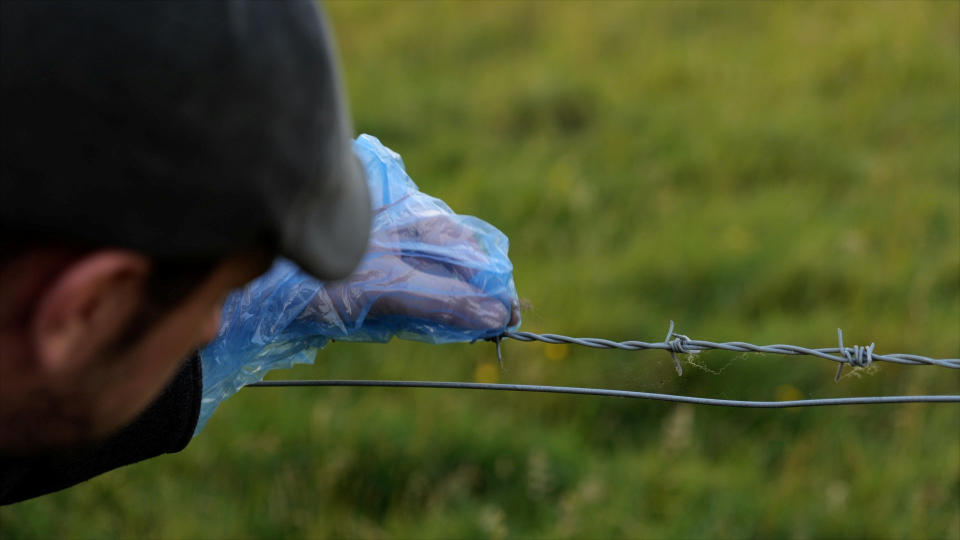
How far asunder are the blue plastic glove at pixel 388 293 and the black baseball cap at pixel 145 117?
1.70ft

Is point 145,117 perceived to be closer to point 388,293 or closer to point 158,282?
point 158,282

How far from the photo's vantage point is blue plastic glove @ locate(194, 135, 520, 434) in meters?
1.28

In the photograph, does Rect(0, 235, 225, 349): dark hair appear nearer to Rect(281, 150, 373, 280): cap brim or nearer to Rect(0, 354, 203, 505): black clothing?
Rect(281, 150, 373, 280): cap brim

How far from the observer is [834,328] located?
286 cm

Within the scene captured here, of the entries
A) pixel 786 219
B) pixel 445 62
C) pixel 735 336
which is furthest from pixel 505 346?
pixel 445 62

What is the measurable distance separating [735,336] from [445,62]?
7.44 ft

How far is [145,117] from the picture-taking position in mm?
712

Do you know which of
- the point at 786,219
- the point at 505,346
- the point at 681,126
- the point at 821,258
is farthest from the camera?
the point at 681,126

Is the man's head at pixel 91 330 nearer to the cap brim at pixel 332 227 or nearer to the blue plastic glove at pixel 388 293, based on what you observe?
the cap brim at pixel 332 227

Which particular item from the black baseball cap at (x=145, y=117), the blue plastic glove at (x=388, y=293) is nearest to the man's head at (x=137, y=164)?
the black baseball cap at (x=145, y=117)

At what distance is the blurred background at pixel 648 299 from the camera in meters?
2.36

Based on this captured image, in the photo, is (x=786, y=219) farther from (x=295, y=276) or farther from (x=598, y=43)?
(x=295, y=276)

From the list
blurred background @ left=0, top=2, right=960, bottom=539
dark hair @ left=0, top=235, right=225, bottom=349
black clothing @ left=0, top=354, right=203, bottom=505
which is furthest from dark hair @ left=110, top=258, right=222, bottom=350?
blurred background @ left=0, top=2, right=960, bottom=539

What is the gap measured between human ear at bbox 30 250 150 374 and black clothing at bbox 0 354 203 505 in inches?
16.3
